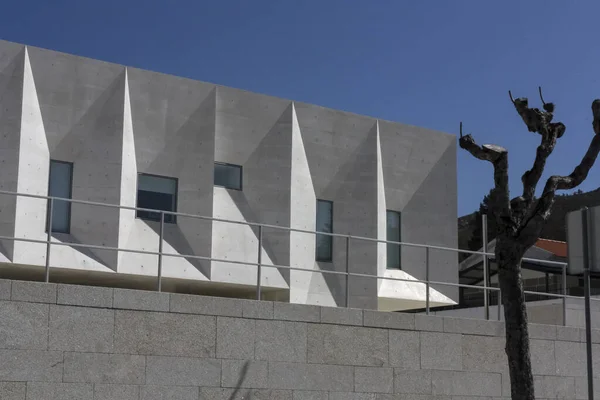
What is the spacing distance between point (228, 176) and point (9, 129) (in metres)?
5.84

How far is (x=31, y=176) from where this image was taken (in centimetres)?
2059

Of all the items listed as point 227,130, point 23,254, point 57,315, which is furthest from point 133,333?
point 227,130

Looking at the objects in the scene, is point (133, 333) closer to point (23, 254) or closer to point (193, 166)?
point (23, 254)

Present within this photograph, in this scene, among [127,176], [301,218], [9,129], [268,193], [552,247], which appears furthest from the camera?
[552,247]

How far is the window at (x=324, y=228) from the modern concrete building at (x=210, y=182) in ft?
0.14

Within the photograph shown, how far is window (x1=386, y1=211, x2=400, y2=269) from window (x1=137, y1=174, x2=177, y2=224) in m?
6.81

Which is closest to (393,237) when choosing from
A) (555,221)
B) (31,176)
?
(31,176)

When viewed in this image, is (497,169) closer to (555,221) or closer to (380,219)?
(380,219)

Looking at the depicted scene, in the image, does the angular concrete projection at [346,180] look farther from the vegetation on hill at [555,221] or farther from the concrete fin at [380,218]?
the vegetation on hill at [555,221]

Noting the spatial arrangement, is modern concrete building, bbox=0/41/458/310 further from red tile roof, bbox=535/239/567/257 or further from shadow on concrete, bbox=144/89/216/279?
red tile roof, bbox=535/239/567/257

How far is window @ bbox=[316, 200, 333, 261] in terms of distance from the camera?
2520 centimetres

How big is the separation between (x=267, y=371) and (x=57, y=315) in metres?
3.15

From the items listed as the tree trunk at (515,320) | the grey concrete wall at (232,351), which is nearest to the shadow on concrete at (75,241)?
the grey concrete wall at (232,351)

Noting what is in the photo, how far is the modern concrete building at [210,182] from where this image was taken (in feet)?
68.4
